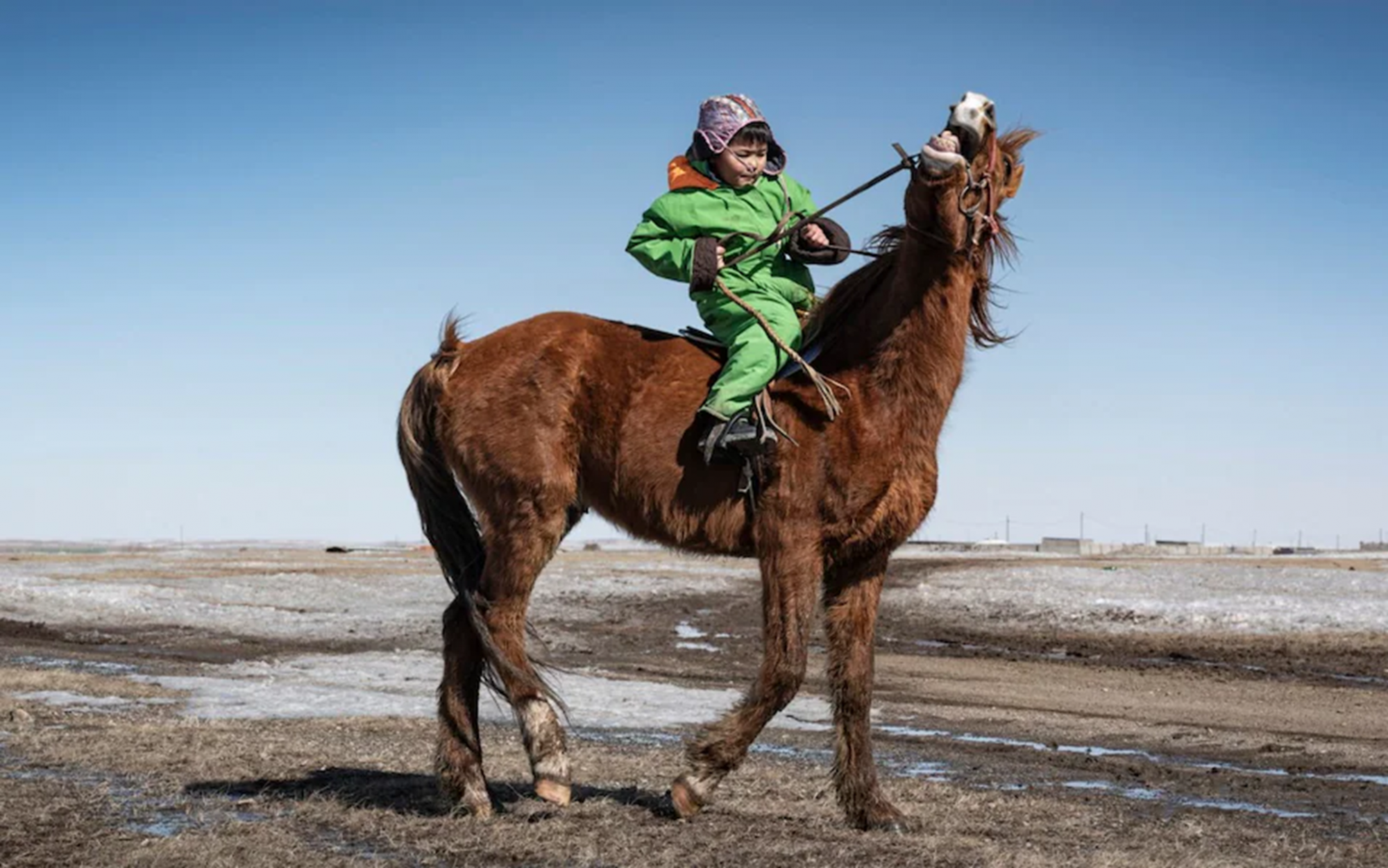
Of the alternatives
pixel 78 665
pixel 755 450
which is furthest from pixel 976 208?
pixel 78 665

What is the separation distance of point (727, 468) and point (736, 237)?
1.18m

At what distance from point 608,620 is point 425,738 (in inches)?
608

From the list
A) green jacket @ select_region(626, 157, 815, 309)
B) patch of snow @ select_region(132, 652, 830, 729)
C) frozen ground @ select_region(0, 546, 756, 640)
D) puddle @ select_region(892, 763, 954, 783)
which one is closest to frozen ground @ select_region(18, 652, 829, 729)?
patch of snow @ select_region(132, 652, 830, 729)

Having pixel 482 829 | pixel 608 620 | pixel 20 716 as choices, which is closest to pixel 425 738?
pixel 20 716

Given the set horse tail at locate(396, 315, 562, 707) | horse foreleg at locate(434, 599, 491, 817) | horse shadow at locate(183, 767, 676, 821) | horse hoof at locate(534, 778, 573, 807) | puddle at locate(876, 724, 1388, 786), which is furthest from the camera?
puddle at locate(876, 724, 1388, 786)

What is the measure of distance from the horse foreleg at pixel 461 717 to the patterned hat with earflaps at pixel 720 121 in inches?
101

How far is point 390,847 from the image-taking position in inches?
225

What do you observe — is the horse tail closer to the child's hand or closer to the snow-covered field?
the child's hand

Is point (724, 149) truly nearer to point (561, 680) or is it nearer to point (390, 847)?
point (390, 847)

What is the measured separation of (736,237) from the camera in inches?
258

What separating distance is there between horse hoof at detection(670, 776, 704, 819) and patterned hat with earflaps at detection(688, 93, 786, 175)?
10.0ft

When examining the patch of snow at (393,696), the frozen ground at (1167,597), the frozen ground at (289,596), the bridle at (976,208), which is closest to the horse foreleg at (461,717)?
the bridle at (976,208)

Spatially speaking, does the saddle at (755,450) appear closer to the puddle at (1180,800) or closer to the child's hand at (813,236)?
the child's hand at (813,236)

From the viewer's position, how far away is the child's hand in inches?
263
